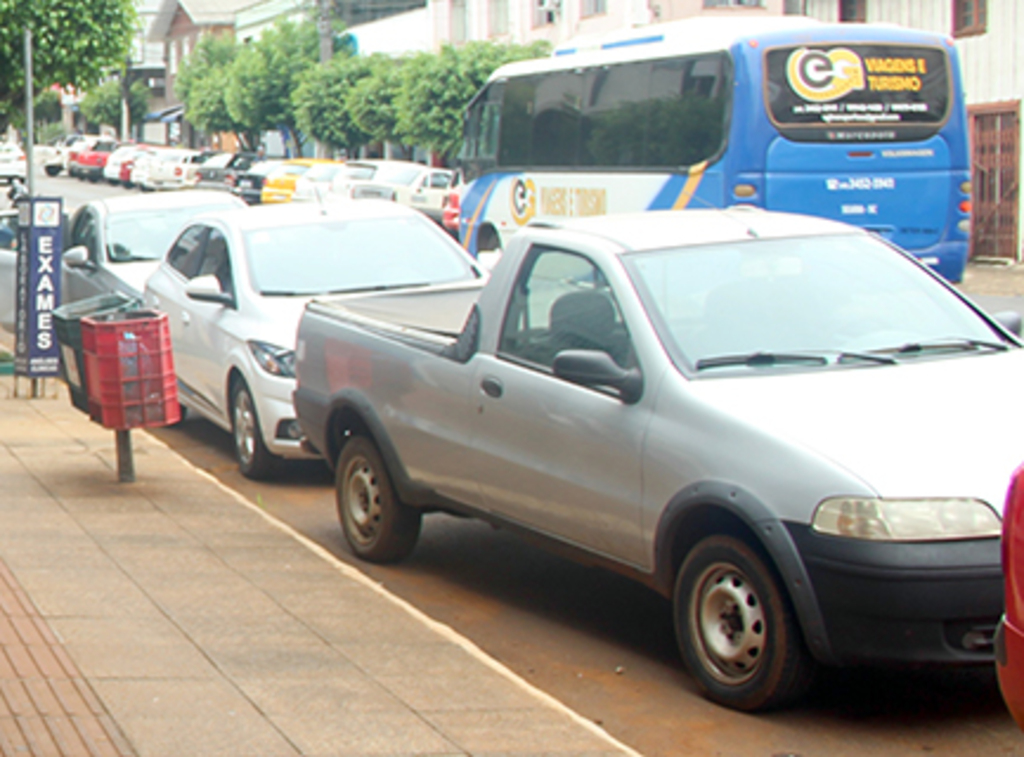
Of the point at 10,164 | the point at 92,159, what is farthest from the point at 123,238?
the point at 92,159

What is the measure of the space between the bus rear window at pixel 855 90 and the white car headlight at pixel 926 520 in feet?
37.7

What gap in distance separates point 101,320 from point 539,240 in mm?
3411

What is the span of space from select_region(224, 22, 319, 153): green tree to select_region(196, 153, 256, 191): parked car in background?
26.0ft

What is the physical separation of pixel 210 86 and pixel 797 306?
57452 mm

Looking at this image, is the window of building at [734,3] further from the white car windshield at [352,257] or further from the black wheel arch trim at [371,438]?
the black wheel arch trim at [371,438]

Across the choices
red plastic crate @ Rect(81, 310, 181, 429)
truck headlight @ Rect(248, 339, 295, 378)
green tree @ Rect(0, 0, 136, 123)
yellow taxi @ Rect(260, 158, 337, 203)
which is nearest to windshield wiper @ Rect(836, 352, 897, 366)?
red plastic crate @ Rect(81, 310, 181, 429)

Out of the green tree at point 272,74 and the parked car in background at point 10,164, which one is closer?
the green tree at point 272,74

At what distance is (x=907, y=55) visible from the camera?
16359 millimetres

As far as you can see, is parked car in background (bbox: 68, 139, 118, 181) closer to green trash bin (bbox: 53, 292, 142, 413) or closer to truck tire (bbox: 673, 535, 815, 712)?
green trash bin (bbox: 53, 292, 142, 413)

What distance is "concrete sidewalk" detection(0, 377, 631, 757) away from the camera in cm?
484

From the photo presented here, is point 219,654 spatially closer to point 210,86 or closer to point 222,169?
point 222,169

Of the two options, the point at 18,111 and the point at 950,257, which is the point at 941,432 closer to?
the point at 950,257

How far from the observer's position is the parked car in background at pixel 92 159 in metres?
59.8

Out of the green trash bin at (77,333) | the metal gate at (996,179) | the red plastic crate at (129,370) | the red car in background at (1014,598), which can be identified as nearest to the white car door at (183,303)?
the green trash bin at (77,333)
